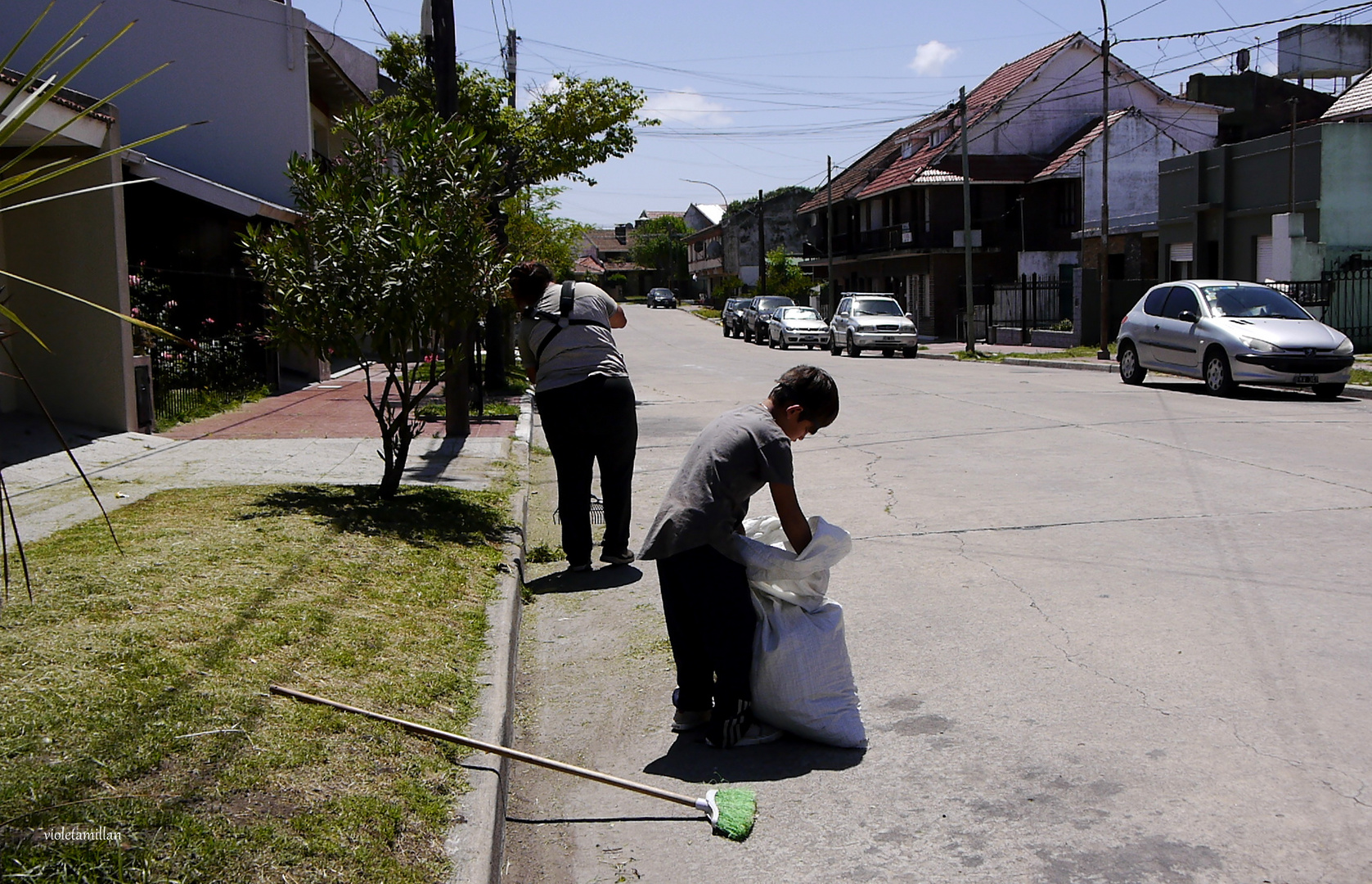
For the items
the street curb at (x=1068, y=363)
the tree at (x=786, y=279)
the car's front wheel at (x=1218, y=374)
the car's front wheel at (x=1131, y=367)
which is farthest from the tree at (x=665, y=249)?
the car's front wheel at (x=1218, y=374)

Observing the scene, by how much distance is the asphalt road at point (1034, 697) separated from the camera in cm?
367

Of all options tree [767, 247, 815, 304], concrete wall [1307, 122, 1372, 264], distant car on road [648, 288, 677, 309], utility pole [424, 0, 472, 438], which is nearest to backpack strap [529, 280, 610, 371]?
utility pole [424, 0, 472, 438]

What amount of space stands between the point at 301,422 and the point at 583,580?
8091mm

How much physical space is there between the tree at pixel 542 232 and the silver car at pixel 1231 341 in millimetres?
11118

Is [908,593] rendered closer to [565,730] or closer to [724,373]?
[565,730]

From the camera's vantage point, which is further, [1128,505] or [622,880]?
[1128,505]

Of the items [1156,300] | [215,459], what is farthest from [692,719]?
[1156,300]

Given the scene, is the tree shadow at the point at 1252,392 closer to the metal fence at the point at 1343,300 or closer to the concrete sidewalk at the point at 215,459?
the metal fence at the point at 1343,300

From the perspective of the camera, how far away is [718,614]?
4.54 m

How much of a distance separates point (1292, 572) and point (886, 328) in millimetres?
27199

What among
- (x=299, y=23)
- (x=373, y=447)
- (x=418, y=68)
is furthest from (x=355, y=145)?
(x=299, y=23)

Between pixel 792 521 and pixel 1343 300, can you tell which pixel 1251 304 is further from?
pixel 792 521

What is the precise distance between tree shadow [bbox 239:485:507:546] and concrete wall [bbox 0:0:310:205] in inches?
597

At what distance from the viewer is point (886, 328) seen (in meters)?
33.4
